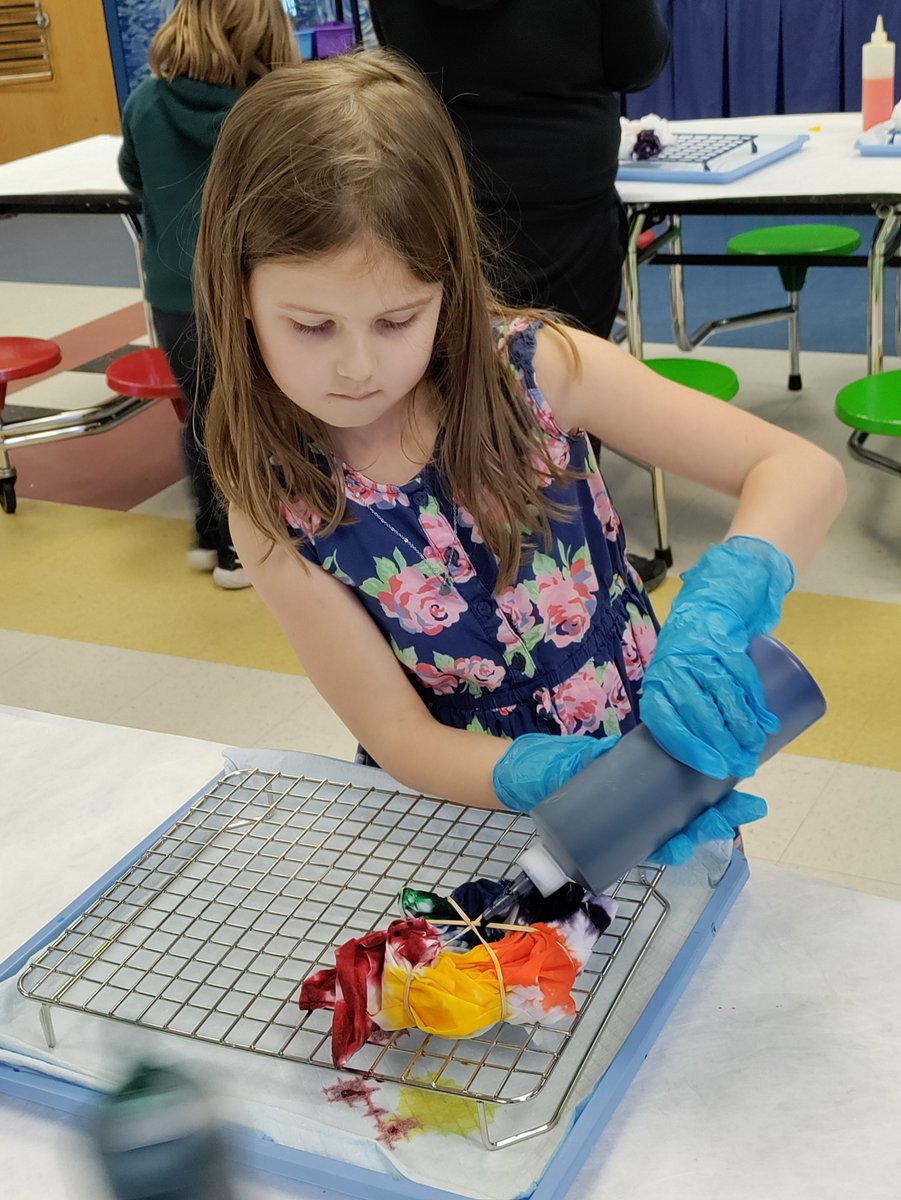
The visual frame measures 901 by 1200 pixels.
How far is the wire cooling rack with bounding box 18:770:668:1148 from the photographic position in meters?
0.78

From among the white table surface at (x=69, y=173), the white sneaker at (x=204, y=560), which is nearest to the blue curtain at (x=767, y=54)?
the white table surface at (x=69, y=173)

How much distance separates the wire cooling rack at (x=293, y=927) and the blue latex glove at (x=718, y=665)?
0.16m

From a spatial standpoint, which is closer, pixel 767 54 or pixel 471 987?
pixel 471 987

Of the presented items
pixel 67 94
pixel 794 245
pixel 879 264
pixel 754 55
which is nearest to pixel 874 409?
pixel 879 264

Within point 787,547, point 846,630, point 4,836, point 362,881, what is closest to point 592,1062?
point 362,881

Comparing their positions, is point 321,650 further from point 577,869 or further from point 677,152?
point 677,152

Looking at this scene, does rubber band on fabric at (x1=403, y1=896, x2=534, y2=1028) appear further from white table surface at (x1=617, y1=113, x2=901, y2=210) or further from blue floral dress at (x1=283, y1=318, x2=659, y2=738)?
white table surface at (x1=617, y1=113, x2=901, y2=210)

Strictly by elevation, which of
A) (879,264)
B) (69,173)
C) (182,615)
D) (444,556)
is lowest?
(182,615)

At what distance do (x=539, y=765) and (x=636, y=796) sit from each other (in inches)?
6.2

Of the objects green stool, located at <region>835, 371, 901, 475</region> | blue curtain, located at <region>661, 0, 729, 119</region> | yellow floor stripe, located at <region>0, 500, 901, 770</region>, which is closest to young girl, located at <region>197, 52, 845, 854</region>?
yellow floor stripe, located at <region>0, 500, 901, 770</region>

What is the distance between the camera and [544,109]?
2.32m

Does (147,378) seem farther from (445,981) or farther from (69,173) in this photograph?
(445,981)

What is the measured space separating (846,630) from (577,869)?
6.16ft

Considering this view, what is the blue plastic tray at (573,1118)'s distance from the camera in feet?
2.33
